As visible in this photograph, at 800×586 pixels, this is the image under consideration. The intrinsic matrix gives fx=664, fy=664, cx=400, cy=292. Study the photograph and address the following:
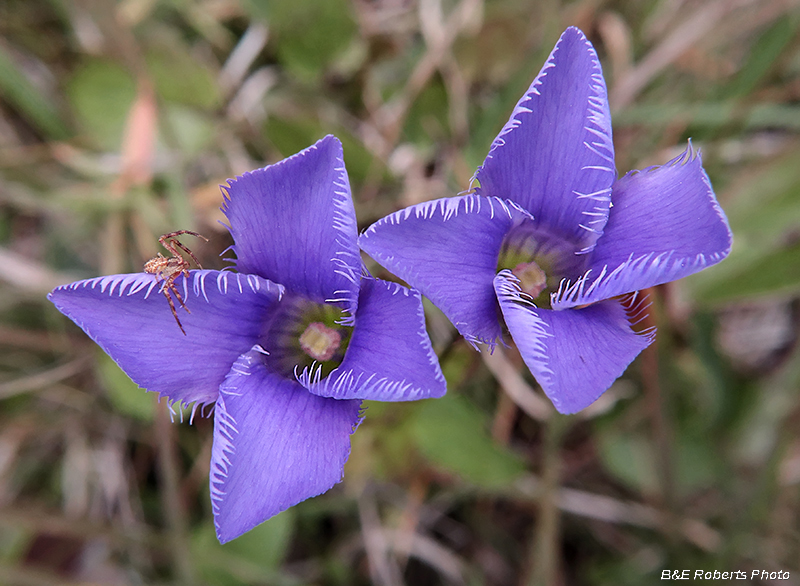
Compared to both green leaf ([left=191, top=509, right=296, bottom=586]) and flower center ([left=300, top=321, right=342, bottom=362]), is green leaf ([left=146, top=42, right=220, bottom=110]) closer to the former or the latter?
flower center ([left=300, top=321, right=342, bottom=362])

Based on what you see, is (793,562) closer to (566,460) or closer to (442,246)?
(566,460)

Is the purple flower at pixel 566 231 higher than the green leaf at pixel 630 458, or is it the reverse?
the purple flower at pixel 566 231

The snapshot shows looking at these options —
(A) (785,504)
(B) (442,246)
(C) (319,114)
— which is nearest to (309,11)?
(C) (319,114)

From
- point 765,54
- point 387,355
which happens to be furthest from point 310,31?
point 387,355

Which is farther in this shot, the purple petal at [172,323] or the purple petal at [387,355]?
the purple petal at [172,323]

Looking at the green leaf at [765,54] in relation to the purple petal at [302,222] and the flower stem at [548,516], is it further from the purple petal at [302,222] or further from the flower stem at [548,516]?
the purple petal at [302,222]

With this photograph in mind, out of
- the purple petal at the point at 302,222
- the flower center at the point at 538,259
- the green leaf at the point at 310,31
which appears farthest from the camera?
the green leaf at the point at 310,31

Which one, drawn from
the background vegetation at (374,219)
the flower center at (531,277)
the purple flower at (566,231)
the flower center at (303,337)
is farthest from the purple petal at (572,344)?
the background vegetation at (374,219)
